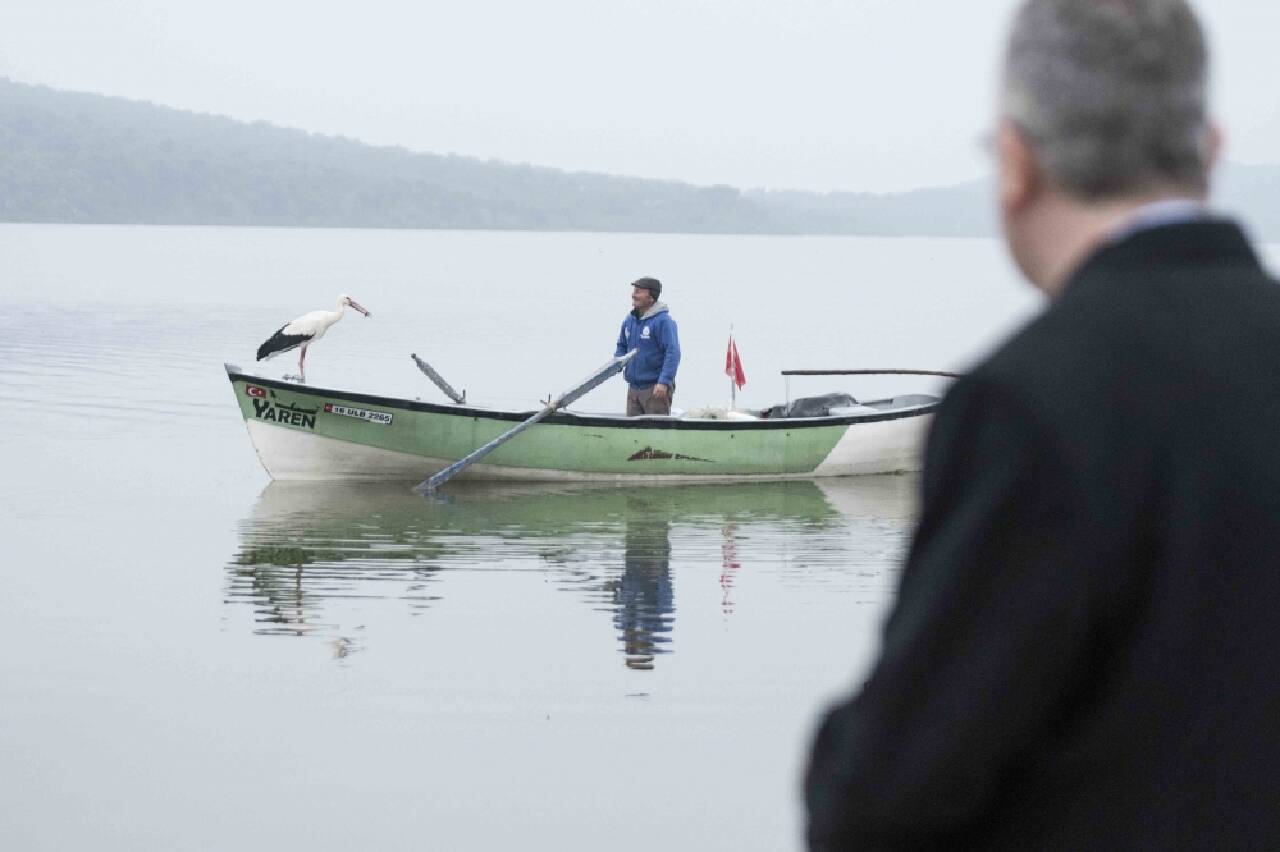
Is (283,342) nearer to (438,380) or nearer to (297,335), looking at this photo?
(297,335)

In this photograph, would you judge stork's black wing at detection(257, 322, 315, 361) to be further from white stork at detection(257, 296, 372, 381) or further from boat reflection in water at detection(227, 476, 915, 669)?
boat reflection in water at detection(227, 476, 915, 669)

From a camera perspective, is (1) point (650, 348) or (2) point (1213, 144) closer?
(2) point (1213, 144)

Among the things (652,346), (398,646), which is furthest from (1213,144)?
(652,346)

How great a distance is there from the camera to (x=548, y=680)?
9953 millimetres

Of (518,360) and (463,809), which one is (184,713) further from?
(518,360)

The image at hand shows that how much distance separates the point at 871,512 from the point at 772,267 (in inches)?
5301

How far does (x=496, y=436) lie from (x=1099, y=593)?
1549cm

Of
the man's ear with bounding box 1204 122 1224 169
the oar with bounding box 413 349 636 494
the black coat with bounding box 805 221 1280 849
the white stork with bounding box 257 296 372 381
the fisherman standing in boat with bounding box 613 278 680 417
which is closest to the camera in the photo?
the black coat with bounding box 805 221 1280 849

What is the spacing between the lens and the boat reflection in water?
12.1 meters

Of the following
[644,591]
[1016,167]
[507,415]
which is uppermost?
[1016,167]

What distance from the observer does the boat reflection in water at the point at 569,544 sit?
12.1m

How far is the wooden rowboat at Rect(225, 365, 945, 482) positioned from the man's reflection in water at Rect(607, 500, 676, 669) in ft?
2.15

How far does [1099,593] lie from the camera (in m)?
1.49

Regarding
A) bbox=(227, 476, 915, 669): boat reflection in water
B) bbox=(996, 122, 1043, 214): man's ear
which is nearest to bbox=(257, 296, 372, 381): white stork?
bbox=(227, 476, 915, 669): boat reflection in water
